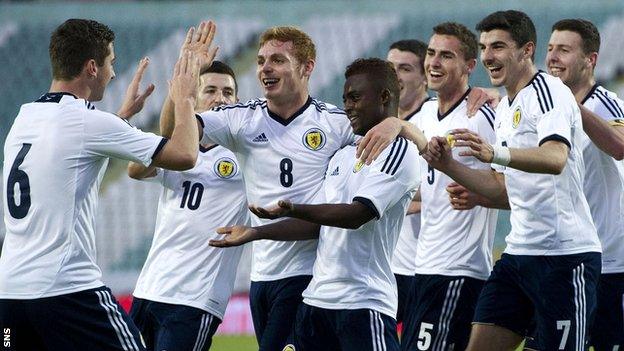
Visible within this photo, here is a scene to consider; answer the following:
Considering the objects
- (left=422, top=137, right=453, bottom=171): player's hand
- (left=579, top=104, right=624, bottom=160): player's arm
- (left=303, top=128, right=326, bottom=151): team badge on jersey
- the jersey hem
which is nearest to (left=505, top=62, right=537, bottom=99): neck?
(left=579, top=104, right=624, bottom=160): player's arm

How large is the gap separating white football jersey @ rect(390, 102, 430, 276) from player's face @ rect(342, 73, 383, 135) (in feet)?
6.91

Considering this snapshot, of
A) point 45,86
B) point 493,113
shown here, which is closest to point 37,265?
point 493,113

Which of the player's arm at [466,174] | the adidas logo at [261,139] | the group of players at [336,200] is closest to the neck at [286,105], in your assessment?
the group of players at [336,200]

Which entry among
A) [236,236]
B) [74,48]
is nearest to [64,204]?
[74,48]

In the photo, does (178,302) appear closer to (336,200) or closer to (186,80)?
(336,200)

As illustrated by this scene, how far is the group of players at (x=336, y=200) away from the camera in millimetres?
6051

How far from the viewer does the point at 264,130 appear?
7273 millimetres

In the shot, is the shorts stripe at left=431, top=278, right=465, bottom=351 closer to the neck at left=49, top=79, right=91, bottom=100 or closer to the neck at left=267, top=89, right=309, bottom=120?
the neck at left=267, top=89, right=309, bottom=120

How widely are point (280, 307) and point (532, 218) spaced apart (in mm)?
1596

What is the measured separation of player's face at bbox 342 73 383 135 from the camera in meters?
6.73

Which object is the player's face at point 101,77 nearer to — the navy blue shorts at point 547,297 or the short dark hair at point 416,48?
the navy blue shorts at point 547,297

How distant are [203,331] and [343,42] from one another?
1312 cm

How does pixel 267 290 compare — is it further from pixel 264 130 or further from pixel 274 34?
pixel 274 34

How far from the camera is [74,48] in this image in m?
6.18
